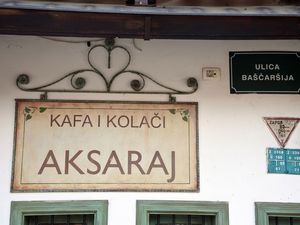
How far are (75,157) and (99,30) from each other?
3.89 ft

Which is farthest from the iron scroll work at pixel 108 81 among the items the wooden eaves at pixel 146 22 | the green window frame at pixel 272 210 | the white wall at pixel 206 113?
the green window frame at pixel 272 210

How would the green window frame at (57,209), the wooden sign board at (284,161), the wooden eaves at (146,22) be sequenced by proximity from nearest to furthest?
the wooden eaves at (146,22) < the green window frame at (57,209) < the wooden sign board at (284,161)

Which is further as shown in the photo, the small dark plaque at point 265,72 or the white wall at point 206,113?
the small dark plaque at point 265,72

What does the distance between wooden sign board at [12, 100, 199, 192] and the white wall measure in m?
0.07

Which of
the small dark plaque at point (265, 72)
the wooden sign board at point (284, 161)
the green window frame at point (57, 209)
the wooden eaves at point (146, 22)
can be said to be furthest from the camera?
the small dark plaque at point (265, 72)

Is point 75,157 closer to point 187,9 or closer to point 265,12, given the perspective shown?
point 187,9

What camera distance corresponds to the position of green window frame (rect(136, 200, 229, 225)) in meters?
3.65

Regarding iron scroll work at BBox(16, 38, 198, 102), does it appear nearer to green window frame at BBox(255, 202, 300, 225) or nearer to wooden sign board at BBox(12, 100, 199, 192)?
wooden sign board at BBox(12, 100, 199, 192)

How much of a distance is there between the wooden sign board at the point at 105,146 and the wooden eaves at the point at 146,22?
2.57 ft

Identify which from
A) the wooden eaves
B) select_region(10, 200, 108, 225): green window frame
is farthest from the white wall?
the wooden eaves

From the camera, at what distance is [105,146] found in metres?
3.73

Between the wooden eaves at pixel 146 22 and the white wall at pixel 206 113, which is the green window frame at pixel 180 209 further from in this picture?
the wooden eaves at pixel 146 22

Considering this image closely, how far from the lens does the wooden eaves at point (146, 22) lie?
10.3ft

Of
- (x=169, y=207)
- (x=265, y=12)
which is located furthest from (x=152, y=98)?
(x=265, y=12)
